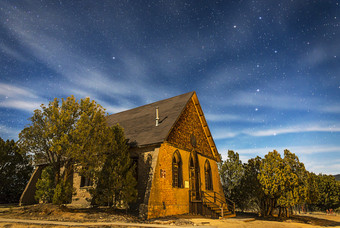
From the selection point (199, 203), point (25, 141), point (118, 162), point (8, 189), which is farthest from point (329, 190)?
point (8, 189)

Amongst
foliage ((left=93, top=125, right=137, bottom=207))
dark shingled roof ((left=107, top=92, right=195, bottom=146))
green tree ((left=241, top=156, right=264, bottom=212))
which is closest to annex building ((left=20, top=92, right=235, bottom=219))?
dark shingled roof ((left=107, top=92, right=195, bottom=146))

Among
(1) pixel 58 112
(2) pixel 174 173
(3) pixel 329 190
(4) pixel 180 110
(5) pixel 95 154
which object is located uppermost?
(4) pixel 180 110

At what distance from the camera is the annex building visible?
15305mm

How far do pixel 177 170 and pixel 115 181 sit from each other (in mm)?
5285

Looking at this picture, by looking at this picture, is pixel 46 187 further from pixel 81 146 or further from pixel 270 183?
pixel 270 183

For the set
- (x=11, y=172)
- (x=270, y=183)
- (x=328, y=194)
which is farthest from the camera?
(x=328, y=194)

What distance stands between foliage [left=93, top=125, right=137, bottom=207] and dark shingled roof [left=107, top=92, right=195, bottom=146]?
1.98m

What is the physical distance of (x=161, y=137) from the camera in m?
15.9

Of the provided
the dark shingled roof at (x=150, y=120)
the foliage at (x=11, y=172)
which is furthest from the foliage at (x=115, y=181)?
the foliage at (x=11, y=172)

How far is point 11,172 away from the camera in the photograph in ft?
81.5

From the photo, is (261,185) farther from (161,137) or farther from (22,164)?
(22,164)

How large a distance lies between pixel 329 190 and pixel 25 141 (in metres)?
44.1

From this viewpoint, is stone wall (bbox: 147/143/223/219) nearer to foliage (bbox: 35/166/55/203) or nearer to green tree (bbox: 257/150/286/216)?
green tree (bbox: 257/150/286/216)

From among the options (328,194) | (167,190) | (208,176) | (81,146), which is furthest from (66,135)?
(328,194)
